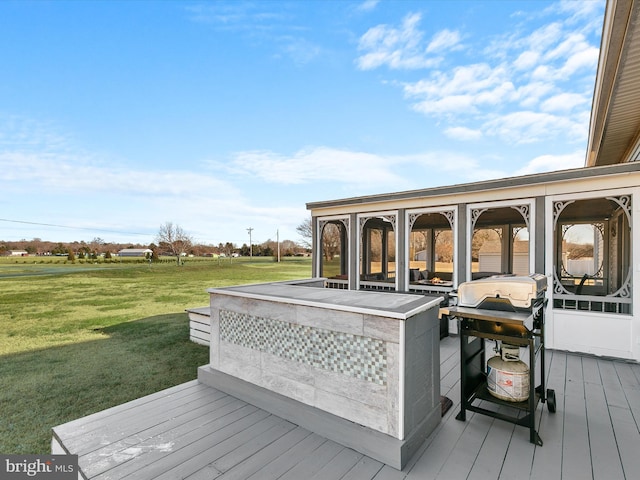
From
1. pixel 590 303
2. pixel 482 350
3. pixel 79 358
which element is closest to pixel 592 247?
pixel 590 303

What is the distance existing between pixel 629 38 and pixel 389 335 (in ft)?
11.2

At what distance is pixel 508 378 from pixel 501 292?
27.1 inches

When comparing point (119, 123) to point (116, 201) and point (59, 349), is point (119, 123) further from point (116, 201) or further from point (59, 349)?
point (116, 201)

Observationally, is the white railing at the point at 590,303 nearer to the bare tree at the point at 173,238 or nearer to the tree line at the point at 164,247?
the tree line at the point at 164,247

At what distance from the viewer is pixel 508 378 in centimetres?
215

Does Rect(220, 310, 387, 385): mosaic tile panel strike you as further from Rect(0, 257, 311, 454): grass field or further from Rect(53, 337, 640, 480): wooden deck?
Rect(0, 257, 311, 454): grass field

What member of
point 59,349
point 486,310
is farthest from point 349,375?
point 59,349

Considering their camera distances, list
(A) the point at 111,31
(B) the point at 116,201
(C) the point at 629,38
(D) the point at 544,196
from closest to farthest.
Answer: (C) the point at 629,38, (D) the point at 544,196, (A) the point at 111,31, (B) the point at 116,201

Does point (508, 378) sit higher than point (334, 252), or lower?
lower

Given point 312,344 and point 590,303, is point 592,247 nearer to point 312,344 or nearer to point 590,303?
point 590,303

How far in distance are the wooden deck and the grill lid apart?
3.12 ft

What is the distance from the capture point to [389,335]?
5.88ft

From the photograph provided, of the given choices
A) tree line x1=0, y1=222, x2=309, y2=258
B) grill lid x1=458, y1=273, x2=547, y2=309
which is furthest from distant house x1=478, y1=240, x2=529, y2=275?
tree line x1=0, y1=222, x2=309, y2=258

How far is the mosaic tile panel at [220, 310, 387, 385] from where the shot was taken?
1885mm
